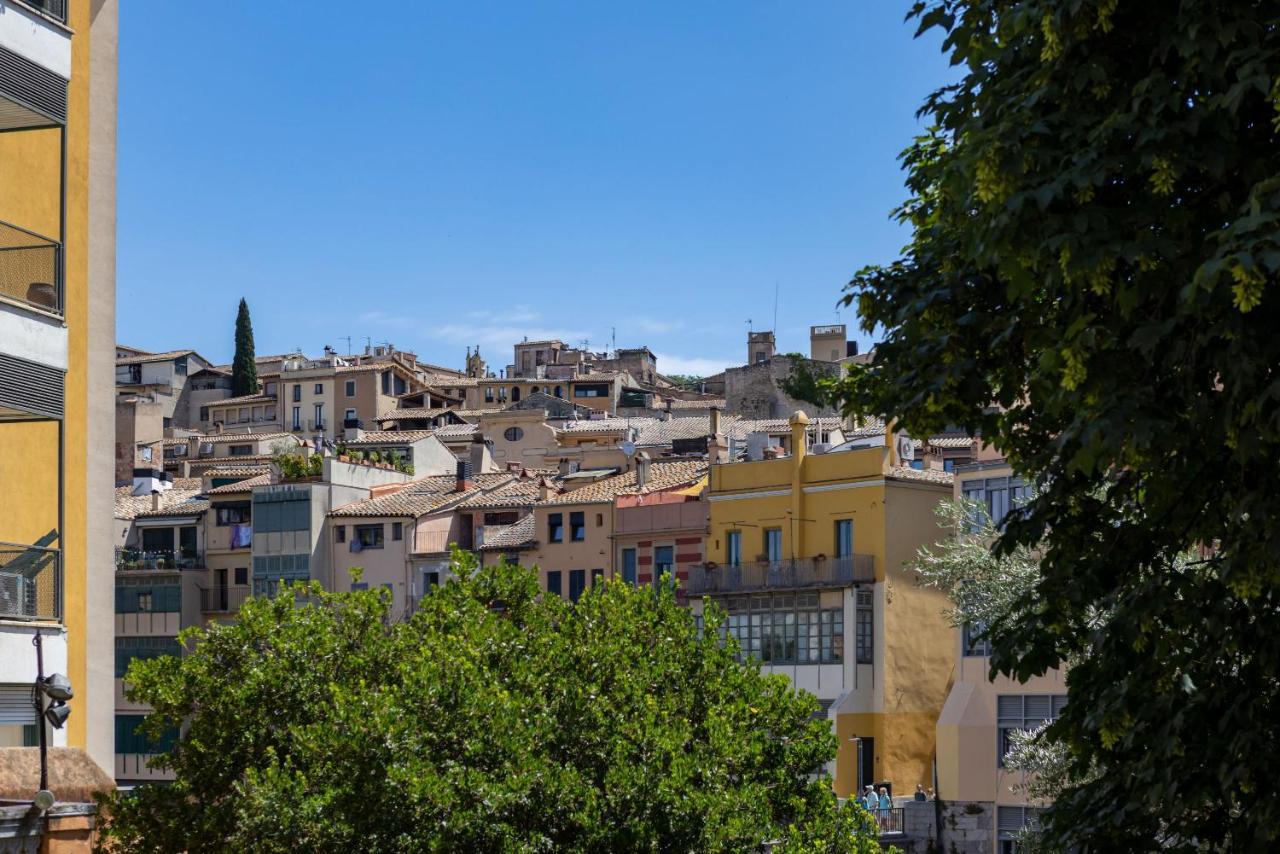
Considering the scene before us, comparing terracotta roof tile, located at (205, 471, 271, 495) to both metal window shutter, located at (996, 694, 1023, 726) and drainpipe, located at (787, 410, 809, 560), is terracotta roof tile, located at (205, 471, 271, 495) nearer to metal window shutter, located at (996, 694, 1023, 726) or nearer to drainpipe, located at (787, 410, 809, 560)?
drainpipe, located at (787, 410, 809, 560)

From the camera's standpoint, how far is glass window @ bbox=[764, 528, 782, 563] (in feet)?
178

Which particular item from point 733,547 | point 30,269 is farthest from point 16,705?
point 733,547

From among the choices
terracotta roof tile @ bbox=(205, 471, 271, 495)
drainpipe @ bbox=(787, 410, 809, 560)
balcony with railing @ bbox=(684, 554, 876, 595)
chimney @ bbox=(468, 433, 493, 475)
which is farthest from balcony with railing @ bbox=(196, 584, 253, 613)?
drainpipe @ bbox=(787, 410, 809, 560)

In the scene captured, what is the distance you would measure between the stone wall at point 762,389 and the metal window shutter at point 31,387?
82.2 m

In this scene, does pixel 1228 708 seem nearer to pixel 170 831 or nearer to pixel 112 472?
pixel 112 472

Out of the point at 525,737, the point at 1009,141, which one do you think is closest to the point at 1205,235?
the point at 1009,141

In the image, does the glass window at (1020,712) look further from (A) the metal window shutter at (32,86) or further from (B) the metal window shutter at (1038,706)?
(A) the metal window shutter at (32,86)

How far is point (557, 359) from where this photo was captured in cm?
12538

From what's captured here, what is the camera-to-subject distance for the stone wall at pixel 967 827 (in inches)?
1735

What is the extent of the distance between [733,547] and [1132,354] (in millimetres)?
45288

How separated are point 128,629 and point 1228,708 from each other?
62497mm

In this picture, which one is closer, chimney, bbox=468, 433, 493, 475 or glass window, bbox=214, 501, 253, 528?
glass window, bbox=214, 501, 253, 528

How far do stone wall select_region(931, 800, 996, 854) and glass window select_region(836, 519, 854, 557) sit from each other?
924 cm

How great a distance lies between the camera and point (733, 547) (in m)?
55.6
